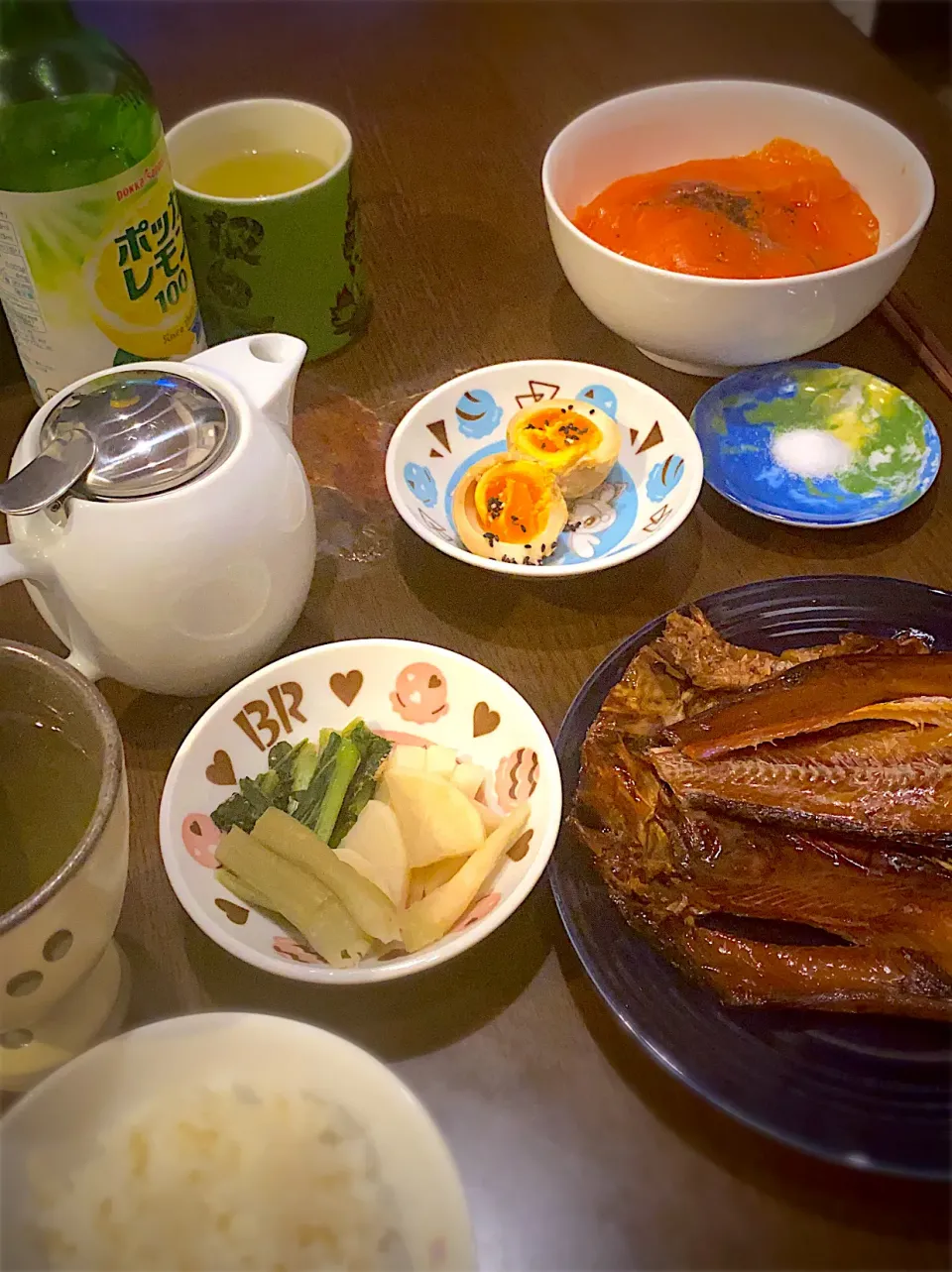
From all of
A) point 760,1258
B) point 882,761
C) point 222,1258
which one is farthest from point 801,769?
point 222,1258

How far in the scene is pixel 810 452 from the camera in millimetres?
971

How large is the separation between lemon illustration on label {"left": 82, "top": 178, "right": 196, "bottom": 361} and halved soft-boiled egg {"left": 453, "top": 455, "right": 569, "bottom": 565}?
309 millimetres

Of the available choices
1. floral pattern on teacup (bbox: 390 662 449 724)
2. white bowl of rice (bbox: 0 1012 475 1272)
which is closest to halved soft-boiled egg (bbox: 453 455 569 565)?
floral pattern on teacup (bbox: 390 662 449 724)

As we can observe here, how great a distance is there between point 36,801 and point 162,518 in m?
0.20

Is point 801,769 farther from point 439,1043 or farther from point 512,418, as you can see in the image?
point 512,418

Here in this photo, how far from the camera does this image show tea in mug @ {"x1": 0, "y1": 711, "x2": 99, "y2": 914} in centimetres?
56

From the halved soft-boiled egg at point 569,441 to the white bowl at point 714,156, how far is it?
12 cm

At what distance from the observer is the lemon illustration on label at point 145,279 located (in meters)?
0.83

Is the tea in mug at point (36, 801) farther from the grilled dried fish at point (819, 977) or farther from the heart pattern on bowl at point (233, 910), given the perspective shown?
the grilled dried fish at point (819, 977)

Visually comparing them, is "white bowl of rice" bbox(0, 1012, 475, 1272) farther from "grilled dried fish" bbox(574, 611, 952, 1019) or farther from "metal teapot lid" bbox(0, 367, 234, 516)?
"metal teapot lid" bbox(0, 367, 234, 516)

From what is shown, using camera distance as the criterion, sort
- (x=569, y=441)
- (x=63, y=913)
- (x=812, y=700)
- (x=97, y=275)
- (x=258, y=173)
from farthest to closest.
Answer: (x=258, y=173), (x=569, y=441), (x=97, y=275), (x=812, y=700), (x=63, y=913)

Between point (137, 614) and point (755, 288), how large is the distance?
634 mm

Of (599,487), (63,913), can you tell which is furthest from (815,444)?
(63,913)

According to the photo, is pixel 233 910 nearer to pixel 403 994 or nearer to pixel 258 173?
pixel 403 994
